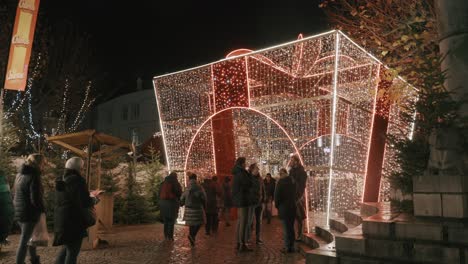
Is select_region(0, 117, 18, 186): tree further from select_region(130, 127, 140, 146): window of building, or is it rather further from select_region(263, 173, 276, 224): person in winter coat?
select_region(130, 127, 140, 146): window of building

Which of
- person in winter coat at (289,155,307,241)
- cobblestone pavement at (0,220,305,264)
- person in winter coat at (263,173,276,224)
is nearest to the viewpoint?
cobblestone pavement at (0,220,305,264)

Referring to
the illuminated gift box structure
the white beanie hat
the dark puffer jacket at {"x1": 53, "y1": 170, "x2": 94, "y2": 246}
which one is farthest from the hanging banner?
the dark puffer jacket at {"x1": 53, "y1": 170, "x2": 94, "y2": 246}

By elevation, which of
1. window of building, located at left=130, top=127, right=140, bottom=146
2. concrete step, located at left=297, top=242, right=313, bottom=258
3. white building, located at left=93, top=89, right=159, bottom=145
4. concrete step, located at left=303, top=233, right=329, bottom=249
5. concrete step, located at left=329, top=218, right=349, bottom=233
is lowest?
concrete step, located at left=297, top=242, right=313, bottom=258

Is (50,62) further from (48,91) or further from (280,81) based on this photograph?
(280,81)

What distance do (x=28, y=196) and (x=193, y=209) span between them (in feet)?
11.9

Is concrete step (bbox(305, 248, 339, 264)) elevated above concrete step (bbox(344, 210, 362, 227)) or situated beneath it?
situated beneath

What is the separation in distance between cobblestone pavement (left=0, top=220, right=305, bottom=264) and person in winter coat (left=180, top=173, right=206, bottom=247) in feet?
1.09

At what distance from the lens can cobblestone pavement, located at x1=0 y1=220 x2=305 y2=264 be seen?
Answer: 25.5 ft

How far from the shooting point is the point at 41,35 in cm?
1861

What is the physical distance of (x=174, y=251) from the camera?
8.72m

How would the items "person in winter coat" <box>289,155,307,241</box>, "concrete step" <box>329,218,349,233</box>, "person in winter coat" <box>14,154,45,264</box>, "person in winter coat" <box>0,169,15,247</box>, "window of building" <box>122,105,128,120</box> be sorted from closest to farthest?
"person in winter coat" <box>0,169,15,247</box> → "person in winter coat" <box>14,154,45,264</box> → "concrete step" <box>329,218,349,233</box> → "person in winter coat" <box>289,155,307,241</box> → "window of building" <box>122,105,128,120</box>

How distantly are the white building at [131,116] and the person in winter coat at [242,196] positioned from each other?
102 feet

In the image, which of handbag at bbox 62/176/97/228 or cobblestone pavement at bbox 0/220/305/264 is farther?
cobblestone pavement at bbox 0/220/305/264

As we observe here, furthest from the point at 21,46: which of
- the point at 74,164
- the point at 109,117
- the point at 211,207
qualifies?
the point at 109,117
